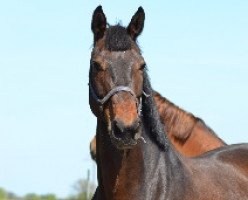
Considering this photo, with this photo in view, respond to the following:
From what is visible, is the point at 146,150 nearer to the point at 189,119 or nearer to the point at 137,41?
the point at 137,41

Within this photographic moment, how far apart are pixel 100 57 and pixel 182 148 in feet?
14.9

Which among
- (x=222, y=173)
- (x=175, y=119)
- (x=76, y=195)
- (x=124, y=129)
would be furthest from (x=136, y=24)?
(x=76, y=195)

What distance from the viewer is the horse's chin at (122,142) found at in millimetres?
5152

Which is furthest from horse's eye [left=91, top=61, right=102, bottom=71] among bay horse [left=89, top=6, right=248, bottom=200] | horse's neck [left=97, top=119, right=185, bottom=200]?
horse's neck [left=97, top=119, right=185, bottom=200]

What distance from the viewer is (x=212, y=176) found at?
6242 millimetres

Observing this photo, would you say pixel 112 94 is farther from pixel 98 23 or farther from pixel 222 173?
pixel 222 173

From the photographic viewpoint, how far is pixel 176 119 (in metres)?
10.0

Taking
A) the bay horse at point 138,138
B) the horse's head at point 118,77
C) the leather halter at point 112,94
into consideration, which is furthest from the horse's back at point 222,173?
the horse's head at point 118,77

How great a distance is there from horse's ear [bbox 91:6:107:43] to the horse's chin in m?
1.05

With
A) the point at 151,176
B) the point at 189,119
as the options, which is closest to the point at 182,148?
the point at 189,119

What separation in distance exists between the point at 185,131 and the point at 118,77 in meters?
4.64

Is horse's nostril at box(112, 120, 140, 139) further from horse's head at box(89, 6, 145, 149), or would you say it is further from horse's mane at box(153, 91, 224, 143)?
horse's mane at box(153, 91, 224, 143)

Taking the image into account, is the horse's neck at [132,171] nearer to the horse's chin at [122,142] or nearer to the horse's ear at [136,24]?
the horse's chin at [122,142]

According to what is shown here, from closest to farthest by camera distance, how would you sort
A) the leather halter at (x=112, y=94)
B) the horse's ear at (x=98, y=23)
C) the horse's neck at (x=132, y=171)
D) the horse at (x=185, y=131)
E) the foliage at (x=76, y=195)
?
the leather halter at (x=112, y=94) → the horse's neck at (x=132, y=171) → the horse's ear at (x=98, y=23) → the horse at (x=185, y=131) → the foliage at (x=76, y=195)
